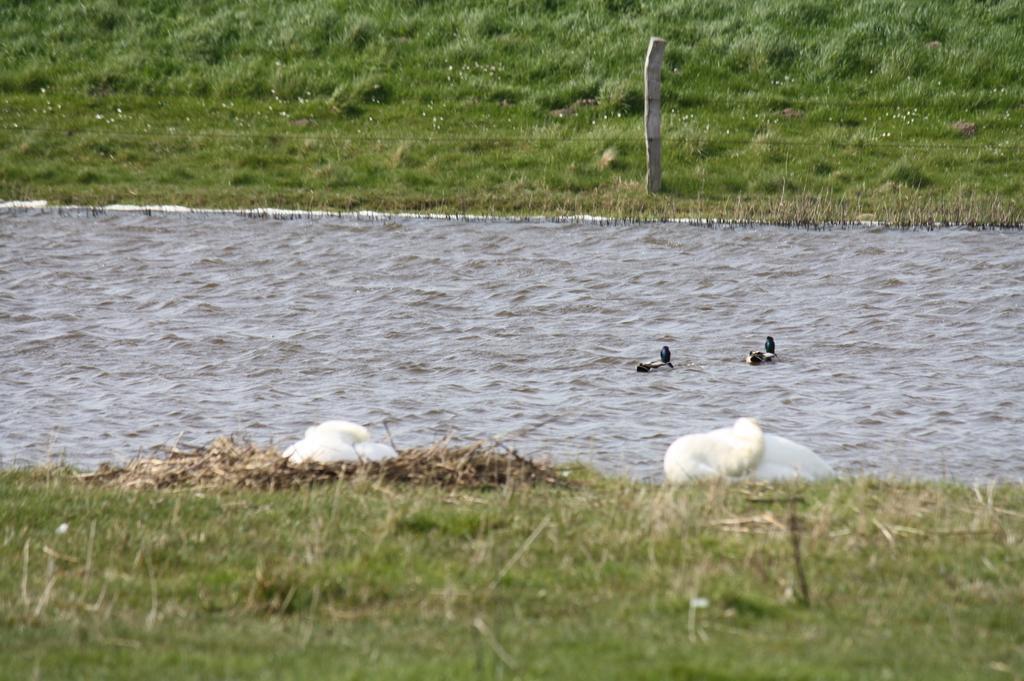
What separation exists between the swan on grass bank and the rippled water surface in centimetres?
198

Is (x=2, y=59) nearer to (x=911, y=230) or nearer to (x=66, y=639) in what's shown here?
(x=911, y=230)

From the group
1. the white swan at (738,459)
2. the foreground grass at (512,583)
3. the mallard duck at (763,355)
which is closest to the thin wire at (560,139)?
the mallard duck at (763,355)

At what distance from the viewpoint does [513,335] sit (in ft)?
61.8

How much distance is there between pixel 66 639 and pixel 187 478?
3745mm

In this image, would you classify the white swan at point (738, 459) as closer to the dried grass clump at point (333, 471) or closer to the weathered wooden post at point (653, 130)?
the dried grass clump at point (333, 471)

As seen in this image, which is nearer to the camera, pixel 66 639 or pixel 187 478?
pixel 66 639

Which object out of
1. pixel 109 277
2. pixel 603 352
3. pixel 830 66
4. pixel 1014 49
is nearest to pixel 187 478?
pixel 603 352

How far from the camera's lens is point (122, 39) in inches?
1380

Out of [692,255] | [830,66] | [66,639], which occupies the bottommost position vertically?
[66,639]

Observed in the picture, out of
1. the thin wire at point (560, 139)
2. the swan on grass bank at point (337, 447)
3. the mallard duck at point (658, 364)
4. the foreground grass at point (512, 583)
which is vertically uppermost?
the thin wire at point (560, 139)

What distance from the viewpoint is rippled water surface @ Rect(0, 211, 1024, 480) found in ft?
46.3

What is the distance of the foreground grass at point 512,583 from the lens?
21.4 feet

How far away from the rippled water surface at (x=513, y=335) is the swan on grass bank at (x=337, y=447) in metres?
1.98

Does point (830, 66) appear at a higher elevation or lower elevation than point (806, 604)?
higher
